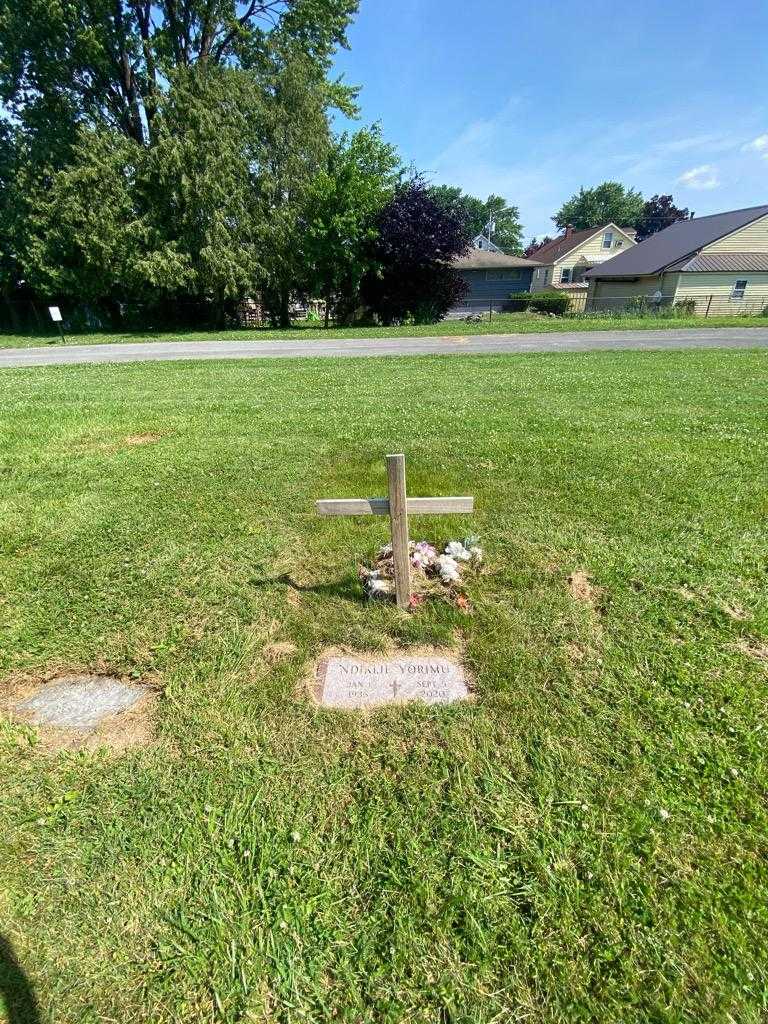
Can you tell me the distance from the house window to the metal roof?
70cm

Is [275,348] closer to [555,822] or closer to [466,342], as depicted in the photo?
[466,342]

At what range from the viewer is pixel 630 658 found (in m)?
2.34

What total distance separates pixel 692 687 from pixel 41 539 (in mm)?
4232

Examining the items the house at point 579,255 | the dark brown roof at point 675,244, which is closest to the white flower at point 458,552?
the dark brown roof at point 675,244

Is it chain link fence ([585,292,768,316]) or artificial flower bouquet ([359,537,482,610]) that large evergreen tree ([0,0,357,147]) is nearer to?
chain link fence ([585,292,768,316])

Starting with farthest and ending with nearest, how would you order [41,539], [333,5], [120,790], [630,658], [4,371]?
[333,5] < [4,371] < [41,539] < [630,658] < [120,790]

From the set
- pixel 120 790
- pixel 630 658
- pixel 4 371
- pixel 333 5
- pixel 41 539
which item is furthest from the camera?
pixel 333 5

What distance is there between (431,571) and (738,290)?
109 ft

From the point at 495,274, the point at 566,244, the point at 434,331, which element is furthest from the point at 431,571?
the point at 566,244

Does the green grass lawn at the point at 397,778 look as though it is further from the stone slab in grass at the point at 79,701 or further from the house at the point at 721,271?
the house at the point at 721,271

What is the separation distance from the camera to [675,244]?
29.4m

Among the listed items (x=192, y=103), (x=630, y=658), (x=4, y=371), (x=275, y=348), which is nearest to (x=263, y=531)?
(x=630, y=658)

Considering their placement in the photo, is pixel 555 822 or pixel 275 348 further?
pixel 275 348

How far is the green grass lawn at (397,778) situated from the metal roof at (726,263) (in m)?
29.1
